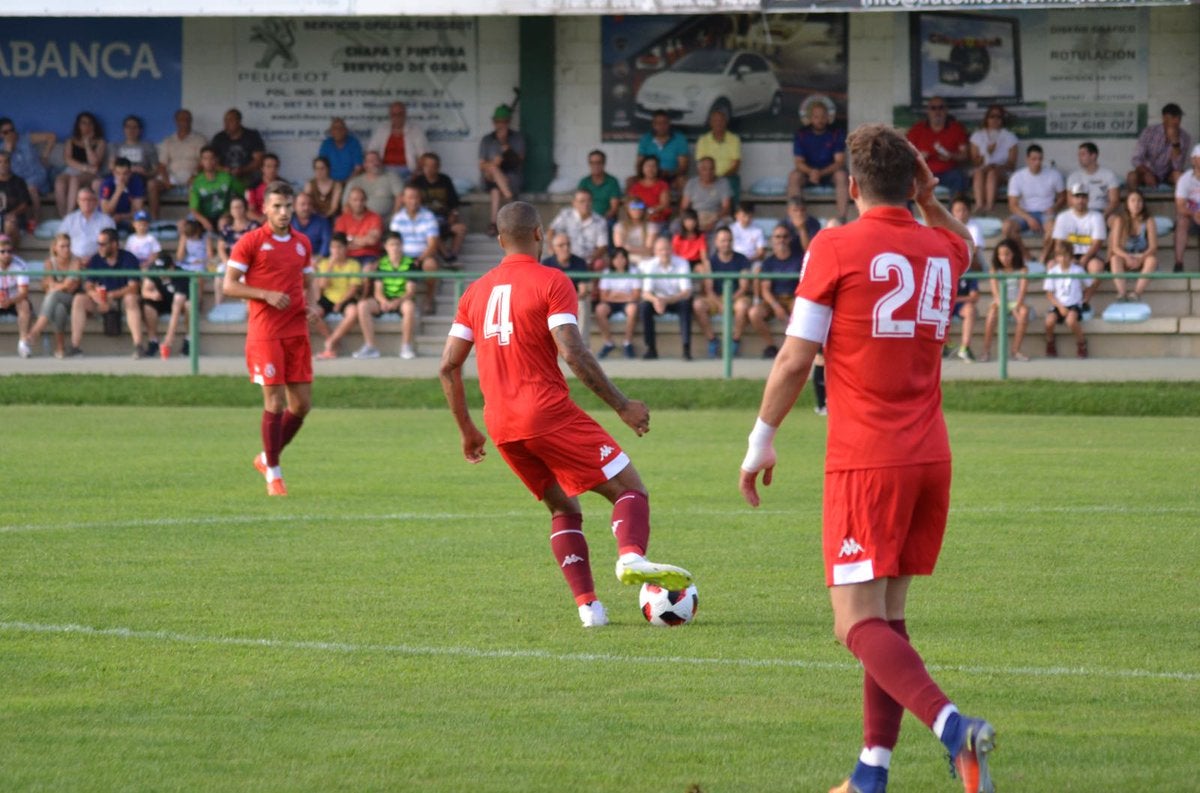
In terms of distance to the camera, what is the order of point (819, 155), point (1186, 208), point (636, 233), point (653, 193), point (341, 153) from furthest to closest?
point (341, 153) < point (819, 155) < point (653, 193) < point (636, 233) < point (1186, 208)

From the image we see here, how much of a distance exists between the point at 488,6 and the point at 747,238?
14.9 feet

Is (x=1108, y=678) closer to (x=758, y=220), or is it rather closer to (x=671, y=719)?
(x=671, y=719)

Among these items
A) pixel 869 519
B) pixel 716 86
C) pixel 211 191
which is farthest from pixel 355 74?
pixel 869 519

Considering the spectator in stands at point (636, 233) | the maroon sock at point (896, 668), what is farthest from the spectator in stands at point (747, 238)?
the maroon sock at point (896, 668)

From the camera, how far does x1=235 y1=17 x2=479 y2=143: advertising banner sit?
2564 centimetres

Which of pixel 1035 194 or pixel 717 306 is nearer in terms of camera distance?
pixel 717 306

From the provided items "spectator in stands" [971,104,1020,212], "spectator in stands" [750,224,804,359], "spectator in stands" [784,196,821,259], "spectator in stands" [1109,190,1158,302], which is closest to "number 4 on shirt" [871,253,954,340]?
"spectator in stands" [750,224,804,359]

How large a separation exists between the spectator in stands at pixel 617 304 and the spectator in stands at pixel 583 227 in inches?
81.2

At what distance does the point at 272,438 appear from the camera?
12.4m

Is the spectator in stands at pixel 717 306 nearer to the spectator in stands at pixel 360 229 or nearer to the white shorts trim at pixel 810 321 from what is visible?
the spectator in stands at pixel 360 229

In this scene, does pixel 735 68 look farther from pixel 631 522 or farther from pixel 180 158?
pixel 631 522

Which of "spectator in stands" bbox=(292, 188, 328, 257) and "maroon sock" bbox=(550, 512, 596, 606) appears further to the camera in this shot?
"spectator in stands" bbox=(292, 188, 328, 257)

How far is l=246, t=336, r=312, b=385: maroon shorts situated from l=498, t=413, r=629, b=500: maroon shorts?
16.7 feet

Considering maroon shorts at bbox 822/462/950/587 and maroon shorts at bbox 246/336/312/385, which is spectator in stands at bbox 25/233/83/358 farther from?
maroon shorts at bbox 822/462/950/587
